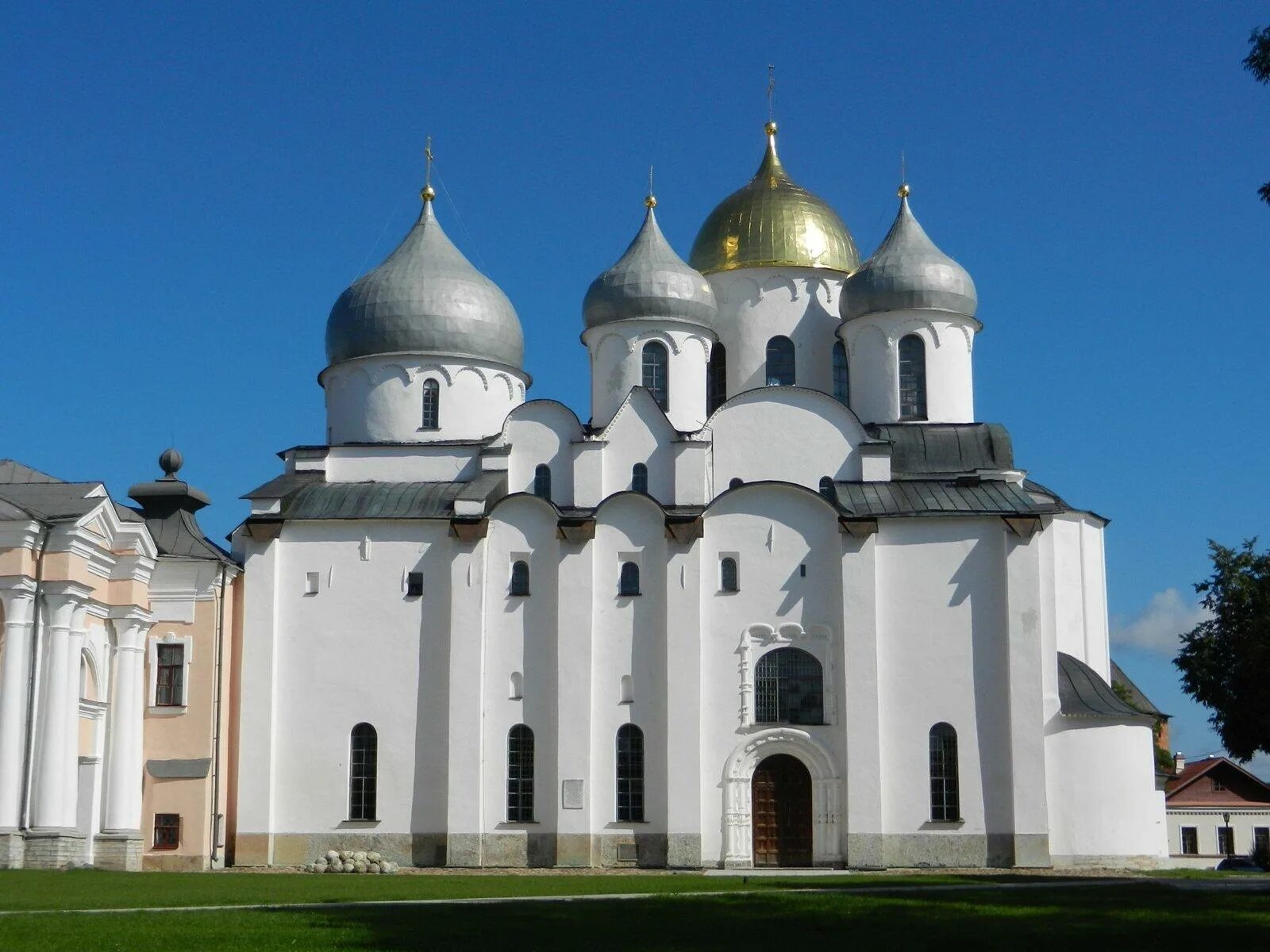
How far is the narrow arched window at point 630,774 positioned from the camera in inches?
1348

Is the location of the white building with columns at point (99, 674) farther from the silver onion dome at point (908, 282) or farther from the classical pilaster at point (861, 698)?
the silver onion dome at point (908, 282)

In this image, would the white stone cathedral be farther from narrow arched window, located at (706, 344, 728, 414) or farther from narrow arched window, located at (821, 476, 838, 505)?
narrow arched window, located at (706, 344, 728, 414)

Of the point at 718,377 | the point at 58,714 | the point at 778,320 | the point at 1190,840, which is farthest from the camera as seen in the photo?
the point at 1190,840

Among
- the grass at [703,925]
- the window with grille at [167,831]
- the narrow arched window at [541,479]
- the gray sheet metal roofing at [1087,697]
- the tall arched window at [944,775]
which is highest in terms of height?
the narrow arched window at [541,479]

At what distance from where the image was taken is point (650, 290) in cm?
3859

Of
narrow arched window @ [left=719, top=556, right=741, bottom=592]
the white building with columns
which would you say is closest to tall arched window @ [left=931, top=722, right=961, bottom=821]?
narrow arched window @ [left=719, top=556, right=741, bottom=592]

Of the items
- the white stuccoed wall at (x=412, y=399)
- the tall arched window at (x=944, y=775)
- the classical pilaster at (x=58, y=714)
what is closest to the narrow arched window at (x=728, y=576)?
the tall arched window at (x=944, y=775)

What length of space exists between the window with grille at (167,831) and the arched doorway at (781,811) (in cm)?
1137

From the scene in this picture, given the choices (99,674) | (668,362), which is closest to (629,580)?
(668,362)

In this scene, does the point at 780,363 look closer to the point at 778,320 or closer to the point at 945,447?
the point at 778,320

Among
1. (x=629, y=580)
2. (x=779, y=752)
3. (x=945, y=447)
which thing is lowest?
(x=779, y=752)

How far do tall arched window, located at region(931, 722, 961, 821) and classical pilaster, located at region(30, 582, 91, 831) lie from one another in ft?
53.4

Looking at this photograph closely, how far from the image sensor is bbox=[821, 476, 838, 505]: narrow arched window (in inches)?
1414

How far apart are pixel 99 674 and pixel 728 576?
12.5 m
